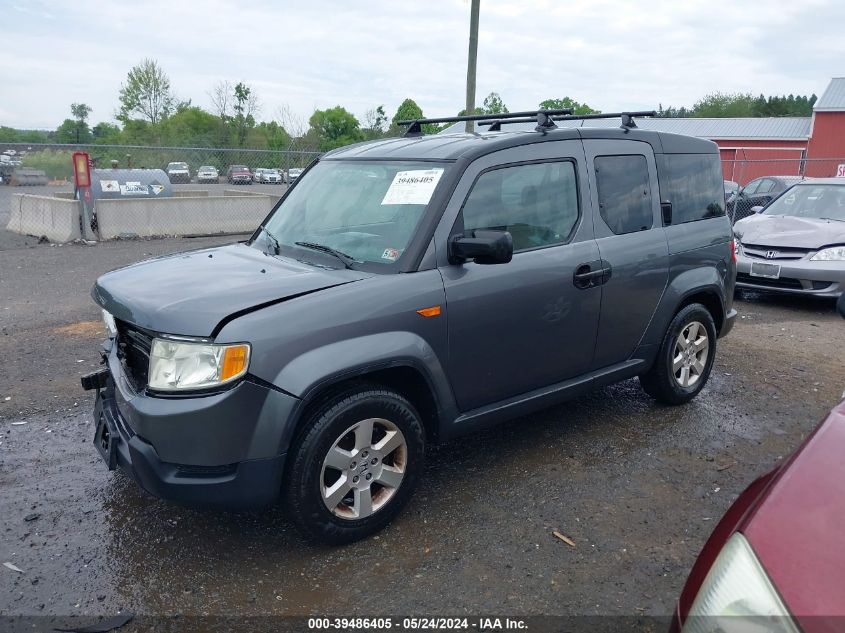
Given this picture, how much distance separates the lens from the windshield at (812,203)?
902 cm

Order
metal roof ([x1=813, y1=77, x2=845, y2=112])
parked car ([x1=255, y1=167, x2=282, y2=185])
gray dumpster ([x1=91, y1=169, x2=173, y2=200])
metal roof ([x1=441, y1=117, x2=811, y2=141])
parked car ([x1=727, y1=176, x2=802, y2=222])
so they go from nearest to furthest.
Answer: gray dumpster ([x1=91, y1=169, x2=173, y2=200]), parked car ([x1=727, y1=176, x2=802, y2=222]), parked car ([x1=255, y1=167, x2=282, y2=185]), metal roof ([x1=813, y1=77, x2=845, y2=112]), metal roof ([x1=441, y1=117, x2=811, y2=141])

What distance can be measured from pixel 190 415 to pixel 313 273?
0.94 meters

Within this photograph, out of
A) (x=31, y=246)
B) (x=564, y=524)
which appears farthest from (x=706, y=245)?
(x=31, y=246)

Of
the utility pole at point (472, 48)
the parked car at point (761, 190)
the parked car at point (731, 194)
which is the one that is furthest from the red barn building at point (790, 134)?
the utility pole at point (472, 48)

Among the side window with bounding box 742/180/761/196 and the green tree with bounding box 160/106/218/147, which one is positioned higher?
the green tree with bounding box 160/106/218/147

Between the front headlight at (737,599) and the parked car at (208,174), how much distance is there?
65.6 feet

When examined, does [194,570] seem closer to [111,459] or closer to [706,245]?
[111,459]

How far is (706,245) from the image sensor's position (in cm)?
487

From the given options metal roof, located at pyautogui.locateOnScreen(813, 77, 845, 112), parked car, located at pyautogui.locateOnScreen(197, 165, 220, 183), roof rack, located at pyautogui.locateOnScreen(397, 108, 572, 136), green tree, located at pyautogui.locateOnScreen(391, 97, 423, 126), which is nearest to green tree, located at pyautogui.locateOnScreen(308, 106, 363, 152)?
green tree, located at pyautogui.locateOnScreen(391, 97, 423, 126)

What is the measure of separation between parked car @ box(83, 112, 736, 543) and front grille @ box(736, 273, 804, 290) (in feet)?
13.5

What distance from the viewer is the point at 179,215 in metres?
13.8

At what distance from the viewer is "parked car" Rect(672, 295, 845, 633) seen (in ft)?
4.57

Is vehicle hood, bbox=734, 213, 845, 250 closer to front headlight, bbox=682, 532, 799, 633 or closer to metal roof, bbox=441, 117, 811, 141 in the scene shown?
front headlight, bbox=682, 532, 799, 633

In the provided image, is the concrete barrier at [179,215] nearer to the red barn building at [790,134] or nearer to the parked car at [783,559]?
the parked car at [783,559]
